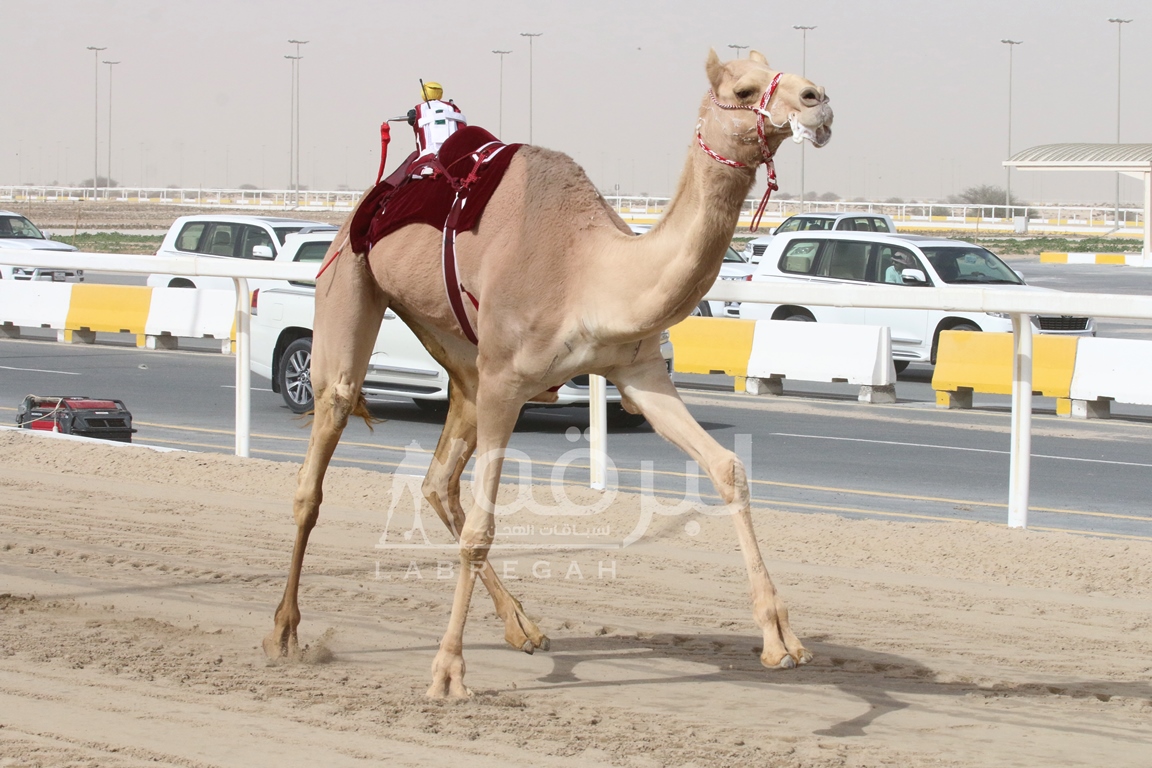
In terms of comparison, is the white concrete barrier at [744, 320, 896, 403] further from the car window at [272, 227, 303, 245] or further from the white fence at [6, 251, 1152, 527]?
the car window at [272, 227, 303, 245]

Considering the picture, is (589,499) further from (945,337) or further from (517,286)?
(945,337)

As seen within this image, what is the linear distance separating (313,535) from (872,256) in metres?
14.6

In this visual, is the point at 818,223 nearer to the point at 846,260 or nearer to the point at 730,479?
the point at 846,260

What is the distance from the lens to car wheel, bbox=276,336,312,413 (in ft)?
53.8

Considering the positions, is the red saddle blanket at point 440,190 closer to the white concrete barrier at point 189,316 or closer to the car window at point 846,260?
the white concrete barrier at point 189,316

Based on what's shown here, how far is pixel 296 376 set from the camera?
16.5m

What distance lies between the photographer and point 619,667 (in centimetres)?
635

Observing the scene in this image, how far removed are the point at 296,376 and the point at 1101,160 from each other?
135 feet

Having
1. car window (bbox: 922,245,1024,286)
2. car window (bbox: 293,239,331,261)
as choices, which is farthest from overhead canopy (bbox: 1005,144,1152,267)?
car window (bbox: 293,239,331,261)

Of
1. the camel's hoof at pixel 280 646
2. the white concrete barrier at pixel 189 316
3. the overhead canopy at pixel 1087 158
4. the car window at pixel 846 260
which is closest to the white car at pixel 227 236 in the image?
the white concrete barrier at pixel 189 316

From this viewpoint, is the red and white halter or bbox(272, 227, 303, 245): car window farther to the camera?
bbox(272, 227, 303, 245): car window

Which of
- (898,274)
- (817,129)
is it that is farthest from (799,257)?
(817,129)

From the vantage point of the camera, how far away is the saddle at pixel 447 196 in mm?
6199

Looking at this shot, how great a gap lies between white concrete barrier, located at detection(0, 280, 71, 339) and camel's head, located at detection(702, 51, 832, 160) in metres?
21.4
